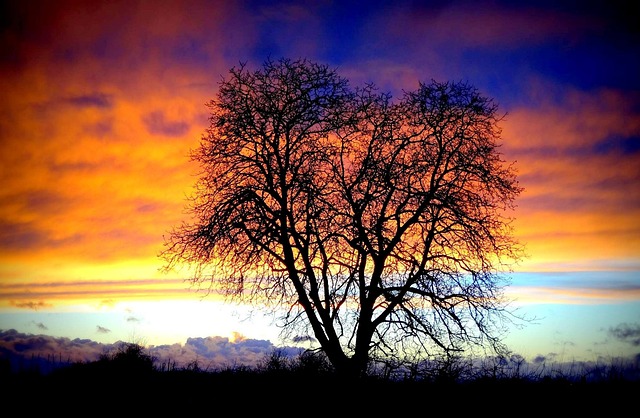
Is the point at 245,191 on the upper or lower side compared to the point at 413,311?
upper

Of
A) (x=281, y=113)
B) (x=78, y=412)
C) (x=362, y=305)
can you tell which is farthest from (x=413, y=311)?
(x=78, y=412)

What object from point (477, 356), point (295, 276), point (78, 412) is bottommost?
point (78, 412)

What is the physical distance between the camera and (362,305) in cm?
1723

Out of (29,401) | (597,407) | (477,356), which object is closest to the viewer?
(597,407)

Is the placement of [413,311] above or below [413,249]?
below

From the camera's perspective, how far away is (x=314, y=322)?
16984 mm

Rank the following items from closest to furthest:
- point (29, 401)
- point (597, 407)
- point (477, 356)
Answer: point (597, 407) → point (29, 401) → point (477, 356)

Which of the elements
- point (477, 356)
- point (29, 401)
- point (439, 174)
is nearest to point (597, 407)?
point (477, 356)

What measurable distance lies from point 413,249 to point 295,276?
3.98 m

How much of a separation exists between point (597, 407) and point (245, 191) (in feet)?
36.2

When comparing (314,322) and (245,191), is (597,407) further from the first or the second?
(245,191)

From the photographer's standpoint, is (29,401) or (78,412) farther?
(29,401)

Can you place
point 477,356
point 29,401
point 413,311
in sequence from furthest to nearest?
1. point 413,311
2. point 477,356
3. point 29,401

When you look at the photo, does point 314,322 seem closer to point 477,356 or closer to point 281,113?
point 477,356
